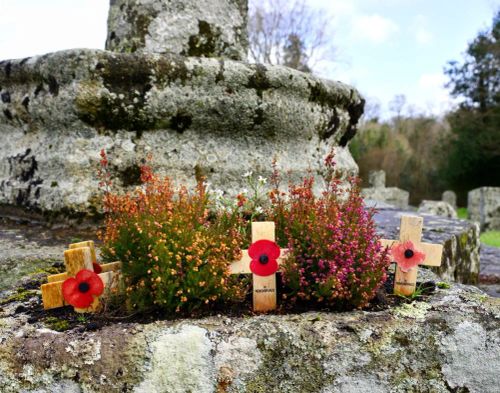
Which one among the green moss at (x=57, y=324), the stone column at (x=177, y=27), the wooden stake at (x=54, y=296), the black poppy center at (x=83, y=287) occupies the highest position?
the stone column at (x=177, y=27)

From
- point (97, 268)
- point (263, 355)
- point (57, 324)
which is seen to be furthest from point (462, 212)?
point (57, 324)

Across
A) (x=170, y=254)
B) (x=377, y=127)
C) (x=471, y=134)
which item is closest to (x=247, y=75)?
(x=170, y=254)

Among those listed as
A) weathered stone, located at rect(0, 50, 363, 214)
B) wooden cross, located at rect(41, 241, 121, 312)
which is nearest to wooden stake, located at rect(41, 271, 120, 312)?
wooden cross, located at rect(41, 241, 121, 312)

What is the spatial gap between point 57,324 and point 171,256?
49cm

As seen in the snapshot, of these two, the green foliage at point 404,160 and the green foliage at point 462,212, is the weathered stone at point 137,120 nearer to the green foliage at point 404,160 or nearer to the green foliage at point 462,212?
the green foliage at point 462,212

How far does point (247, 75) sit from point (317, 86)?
614 mm

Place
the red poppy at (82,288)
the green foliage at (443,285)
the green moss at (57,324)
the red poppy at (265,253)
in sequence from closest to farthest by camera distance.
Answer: the green moss at (57,324) → the red poppy at (82,288) → the red poppy at (265,253) → the green foliage at (443,285)

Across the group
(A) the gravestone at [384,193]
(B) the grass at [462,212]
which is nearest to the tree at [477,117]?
Answer: (B) the grass at [462,212]

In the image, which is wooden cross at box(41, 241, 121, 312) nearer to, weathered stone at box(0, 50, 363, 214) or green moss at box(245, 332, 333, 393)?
green moss at box(245, 332, 333, 393)

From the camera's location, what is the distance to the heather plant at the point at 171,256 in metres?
1.91

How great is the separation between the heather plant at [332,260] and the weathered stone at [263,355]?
0.15 meters

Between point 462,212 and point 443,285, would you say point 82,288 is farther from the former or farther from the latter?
point 462,212

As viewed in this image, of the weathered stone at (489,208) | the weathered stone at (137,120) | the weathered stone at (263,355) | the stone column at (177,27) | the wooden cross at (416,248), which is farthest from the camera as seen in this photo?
the weathered stone at (489,208)

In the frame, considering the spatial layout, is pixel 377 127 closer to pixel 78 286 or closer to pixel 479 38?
pixel 479 38
